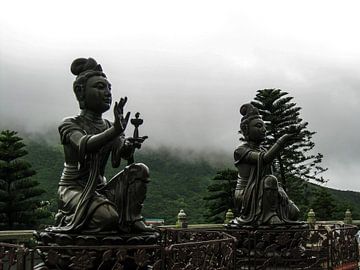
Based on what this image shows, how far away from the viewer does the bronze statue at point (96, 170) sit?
5500 millimetres

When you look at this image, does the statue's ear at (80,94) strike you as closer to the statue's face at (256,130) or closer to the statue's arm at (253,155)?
the statue's arm at (253,155)

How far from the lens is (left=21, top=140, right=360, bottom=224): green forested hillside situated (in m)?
26.0

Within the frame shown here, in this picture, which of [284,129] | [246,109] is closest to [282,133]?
[284,129]

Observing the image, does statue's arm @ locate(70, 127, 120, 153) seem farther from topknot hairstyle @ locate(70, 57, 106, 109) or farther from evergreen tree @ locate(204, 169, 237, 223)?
evergreen tree @ locate(204, 169, 237, 223)

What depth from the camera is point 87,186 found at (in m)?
5.74

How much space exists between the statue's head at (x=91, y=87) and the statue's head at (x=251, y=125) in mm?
3473

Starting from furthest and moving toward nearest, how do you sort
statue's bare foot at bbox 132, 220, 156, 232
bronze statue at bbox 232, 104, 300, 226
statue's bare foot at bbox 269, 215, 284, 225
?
bronze statue at bbox 232, 104, 300, 226, statue's bare foot at bbox 269, 215, 284, 225, statue's bare foot at bbox 132, 220, 156, 232

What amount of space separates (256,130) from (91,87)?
12.3ft

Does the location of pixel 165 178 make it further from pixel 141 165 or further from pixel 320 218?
pixel 141 165

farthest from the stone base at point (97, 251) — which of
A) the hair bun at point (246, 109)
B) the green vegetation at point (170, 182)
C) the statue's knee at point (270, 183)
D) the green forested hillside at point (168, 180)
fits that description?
the green forested hillside at point (168, 180)

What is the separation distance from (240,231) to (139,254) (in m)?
3.71

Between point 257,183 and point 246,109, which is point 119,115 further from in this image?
point 246,109

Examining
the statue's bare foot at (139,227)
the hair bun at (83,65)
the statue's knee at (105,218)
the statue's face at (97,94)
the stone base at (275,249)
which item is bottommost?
the stone base at (275,249)

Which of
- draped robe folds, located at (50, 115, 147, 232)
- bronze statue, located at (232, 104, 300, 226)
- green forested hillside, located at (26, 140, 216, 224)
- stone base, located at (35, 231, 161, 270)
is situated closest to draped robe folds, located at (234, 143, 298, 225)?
bronze statue, located at (232, 104, 300, 226)
